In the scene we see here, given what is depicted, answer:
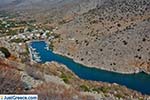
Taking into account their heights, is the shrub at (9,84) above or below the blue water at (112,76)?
above

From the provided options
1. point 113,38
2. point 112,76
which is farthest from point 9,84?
point 113,38

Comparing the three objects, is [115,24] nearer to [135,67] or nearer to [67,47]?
[67,47]

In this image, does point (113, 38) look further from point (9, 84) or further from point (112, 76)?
point (9, 84)

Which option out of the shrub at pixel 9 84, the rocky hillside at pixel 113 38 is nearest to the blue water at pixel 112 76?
the rocky hillside at pixel 113 38

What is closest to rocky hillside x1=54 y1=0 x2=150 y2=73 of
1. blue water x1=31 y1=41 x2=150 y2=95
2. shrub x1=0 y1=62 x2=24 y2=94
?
blue water x1=31 y1=41 x2=150 y2=95

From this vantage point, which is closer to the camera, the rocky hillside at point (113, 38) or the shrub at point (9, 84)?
the shrub at point (9, 84)

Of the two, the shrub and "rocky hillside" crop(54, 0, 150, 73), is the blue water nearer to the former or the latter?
"rocky hillside" crop(54, 0, 150, 73)

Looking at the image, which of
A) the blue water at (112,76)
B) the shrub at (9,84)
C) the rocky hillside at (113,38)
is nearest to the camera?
the shrub at (9,84)

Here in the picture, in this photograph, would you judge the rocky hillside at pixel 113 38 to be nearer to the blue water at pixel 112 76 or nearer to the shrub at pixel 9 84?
the blue water at pixel 112 76

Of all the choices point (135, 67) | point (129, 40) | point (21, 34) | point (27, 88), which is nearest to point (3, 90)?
point (27, 88)
